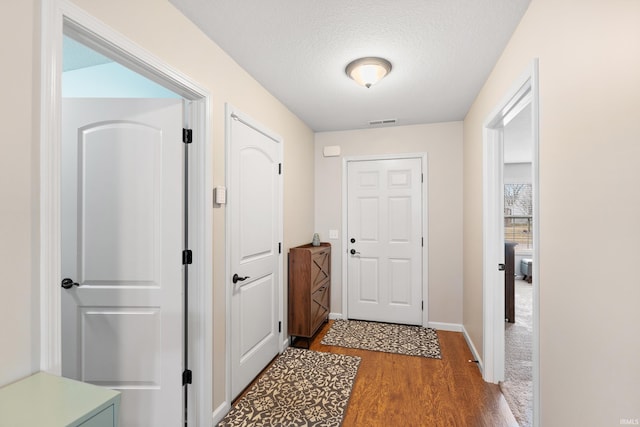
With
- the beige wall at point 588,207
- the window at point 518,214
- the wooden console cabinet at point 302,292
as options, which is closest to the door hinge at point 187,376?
the wooden console cabinet at point 302,292

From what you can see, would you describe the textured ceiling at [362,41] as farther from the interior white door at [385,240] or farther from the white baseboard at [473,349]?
the white baseboard at [473,349]

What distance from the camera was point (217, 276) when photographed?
1984 millimetres

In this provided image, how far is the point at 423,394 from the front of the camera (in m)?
2.25

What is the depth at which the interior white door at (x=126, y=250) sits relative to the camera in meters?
1.71

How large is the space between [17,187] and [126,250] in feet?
2.81

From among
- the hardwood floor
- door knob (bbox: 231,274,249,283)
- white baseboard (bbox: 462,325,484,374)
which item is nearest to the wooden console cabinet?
the hardwood floor

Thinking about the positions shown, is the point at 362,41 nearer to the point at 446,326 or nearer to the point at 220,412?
the point at 220,412

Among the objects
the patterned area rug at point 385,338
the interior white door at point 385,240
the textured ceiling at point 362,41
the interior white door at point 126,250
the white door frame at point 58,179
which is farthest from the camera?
the interior white door at point 385,240

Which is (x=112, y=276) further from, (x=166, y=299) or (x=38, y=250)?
(x=38, y=250)

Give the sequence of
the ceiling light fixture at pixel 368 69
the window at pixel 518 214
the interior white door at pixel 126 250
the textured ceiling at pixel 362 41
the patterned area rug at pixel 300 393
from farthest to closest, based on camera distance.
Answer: the window at pixel 518 214 → the ceiling light fixture at pixel 368 69 → the patterned area rug at pixel 300 393 → the interior white door at pixel 126 250 → the textured ceiling at pixel 362 41

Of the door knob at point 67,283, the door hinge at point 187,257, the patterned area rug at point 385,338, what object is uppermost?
the door hinge at point 187,257

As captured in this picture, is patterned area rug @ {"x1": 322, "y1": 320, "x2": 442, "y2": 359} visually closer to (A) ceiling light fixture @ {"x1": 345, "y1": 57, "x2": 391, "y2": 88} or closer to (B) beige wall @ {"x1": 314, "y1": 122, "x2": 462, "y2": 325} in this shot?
(B) beige wall @ {"x1": 314, "y1": 122, "x2": 462, "y2": 325}

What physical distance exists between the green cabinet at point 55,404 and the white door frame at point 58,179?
0.40ft

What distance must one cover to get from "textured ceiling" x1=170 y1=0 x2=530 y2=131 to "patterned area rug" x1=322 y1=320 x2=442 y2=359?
8.10 ft
